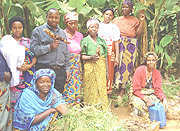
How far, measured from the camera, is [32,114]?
2574 millimetres

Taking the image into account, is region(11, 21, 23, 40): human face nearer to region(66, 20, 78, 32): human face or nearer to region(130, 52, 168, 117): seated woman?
region(66, 20, 78, 32): human face

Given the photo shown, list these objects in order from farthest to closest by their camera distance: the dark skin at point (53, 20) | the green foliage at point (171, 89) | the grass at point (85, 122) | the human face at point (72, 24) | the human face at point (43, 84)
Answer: the green foliage at point (171, 89)
the human face at point (72, 24)
the dark skin at point (53, 20)
the human face at point (43, 84)
the grass at point (85, 122)

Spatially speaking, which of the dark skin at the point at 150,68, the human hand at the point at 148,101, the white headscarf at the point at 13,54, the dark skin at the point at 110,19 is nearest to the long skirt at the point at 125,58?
the dark skin at the point at 110,19

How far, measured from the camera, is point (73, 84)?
3.34 metres

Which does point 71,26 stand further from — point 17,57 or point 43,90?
point 43,90

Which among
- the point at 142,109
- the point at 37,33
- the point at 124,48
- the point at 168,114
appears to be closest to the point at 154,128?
the point at 142,109

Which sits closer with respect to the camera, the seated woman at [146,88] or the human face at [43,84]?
the human face at [43,84]

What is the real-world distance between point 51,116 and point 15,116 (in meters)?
0.44

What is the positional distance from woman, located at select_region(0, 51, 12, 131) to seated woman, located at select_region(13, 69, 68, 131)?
4.2 inches

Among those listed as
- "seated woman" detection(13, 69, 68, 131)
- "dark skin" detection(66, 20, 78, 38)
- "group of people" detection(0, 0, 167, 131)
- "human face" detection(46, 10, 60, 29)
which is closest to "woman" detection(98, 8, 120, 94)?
"group of people" detection(0, 0, 167, 131)

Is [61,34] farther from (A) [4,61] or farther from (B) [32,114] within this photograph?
(B) [32,114]

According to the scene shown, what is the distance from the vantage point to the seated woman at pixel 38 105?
2.58m

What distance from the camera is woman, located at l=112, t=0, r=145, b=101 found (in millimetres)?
4184

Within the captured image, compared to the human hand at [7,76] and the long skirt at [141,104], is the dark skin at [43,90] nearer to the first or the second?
the human hand at [7,76]
